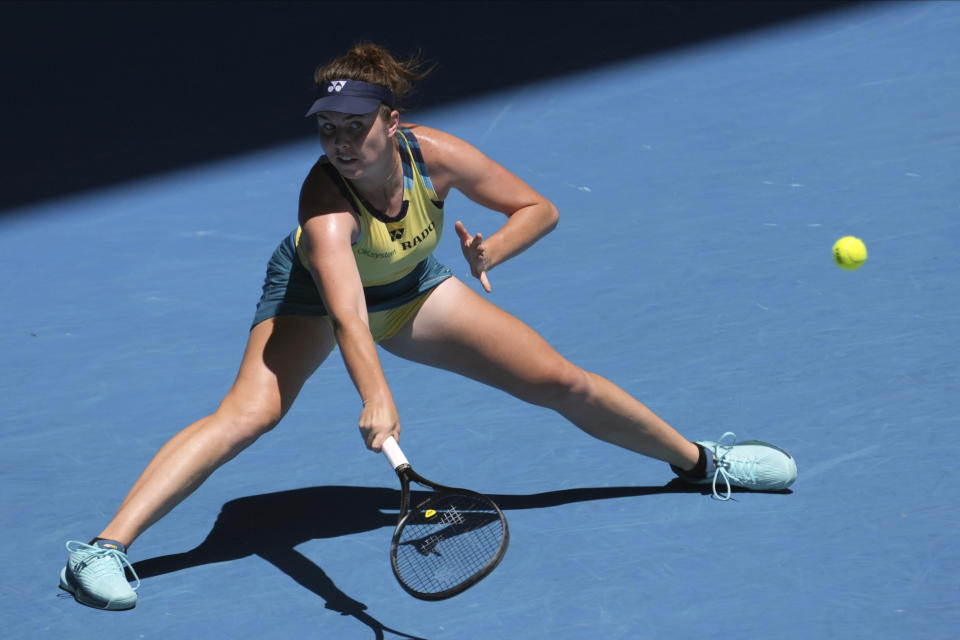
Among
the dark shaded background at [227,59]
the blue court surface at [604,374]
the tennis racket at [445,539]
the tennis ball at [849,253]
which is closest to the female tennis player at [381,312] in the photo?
the blue court surface at [604,374]

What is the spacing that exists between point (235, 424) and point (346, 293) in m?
0.53

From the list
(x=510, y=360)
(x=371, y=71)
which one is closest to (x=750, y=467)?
(x=510, y=360)

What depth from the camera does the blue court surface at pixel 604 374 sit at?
3.36 metres

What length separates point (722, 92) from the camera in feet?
21.1

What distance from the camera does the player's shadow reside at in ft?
11.9

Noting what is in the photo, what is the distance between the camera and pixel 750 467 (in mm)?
3695

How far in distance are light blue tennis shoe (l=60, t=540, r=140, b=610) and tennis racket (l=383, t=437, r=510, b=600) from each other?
2.34 ft

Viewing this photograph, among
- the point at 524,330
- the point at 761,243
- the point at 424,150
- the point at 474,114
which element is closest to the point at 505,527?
the point at 524,330

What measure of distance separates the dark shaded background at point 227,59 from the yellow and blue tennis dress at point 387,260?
117 inches

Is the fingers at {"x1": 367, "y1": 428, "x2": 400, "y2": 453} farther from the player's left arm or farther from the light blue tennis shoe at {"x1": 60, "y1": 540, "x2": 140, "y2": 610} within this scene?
the light blue tennis shoe at {"x1": 60, "y1": 540, "x2": 140, "y2": 610}

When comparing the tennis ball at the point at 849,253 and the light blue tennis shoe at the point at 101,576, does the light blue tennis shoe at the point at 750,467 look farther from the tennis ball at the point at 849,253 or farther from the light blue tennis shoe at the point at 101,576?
the light blue tennis shoe at the point at 101,576

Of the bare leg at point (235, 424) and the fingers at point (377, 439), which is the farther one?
the bare leg at point (235, 424)

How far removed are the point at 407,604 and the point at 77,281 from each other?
261cm

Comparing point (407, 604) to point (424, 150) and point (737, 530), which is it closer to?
point (737, 530)
